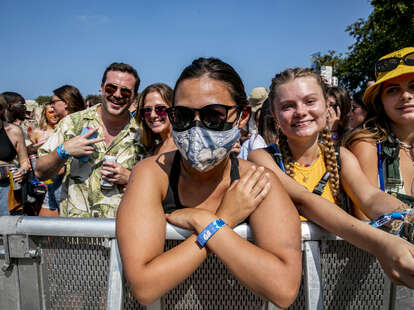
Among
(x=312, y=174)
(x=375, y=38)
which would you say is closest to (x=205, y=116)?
(x=312, y=174)

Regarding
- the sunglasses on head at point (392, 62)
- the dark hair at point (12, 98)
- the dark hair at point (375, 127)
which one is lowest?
the dark hair at point (375, 127)

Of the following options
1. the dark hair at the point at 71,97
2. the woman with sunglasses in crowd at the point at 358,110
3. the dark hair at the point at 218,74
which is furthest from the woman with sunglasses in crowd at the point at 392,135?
the dark hair at the point at 71,97

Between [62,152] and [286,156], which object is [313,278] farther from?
[62,152]

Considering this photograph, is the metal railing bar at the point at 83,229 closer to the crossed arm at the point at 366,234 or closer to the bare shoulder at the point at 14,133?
the crossed arm at the point at 366,234

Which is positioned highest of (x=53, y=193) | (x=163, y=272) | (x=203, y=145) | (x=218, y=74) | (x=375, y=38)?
(x=375, y=38)

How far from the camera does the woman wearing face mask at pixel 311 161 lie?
5.65ft

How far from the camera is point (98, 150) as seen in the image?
3098 mm

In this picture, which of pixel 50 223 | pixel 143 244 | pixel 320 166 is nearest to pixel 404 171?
pixel 320 166

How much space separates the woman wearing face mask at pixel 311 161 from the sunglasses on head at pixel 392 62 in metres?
0.45

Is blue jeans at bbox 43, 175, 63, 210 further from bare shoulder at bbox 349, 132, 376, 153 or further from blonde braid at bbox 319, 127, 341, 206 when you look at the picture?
bare shoulder at bbox 349, 132, 376, 153

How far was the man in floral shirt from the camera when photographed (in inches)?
113

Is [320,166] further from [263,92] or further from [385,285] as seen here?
[263,92]

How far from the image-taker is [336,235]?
4.93 ft

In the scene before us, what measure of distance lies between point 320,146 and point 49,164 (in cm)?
243
